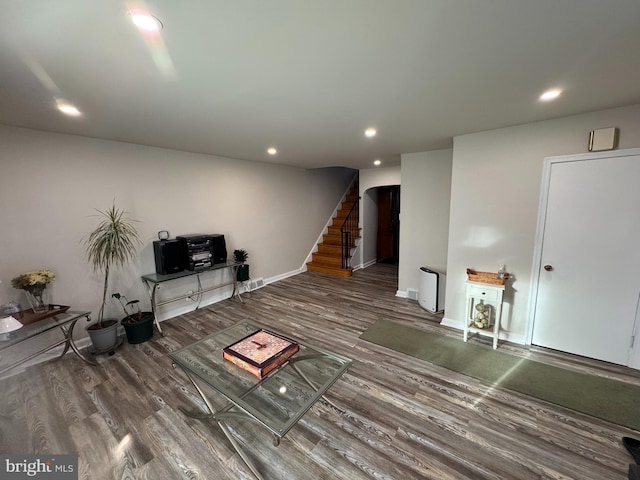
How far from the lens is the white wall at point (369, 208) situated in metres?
5.38

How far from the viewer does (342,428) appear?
6.08 feet

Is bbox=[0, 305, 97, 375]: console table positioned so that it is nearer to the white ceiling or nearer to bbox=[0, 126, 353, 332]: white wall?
bbox=[0, 126, 353, 332]: white wall

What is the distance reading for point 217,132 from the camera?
109 inches

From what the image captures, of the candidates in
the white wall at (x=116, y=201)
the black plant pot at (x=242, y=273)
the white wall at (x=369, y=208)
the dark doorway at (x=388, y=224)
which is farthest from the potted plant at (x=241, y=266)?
the dark doorway at (x=388, y=224)

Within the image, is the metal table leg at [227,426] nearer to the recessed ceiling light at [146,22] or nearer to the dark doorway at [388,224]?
the recessed ceiling light at [146,22]

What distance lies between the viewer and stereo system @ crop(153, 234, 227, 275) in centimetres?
336

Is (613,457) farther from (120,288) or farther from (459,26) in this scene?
(120,288)

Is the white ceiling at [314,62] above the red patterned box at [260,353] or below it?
above

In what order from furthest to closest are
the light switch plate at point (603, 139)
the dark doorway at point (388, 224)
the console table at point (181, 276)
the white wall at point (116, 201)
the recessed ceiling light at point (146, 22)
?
the dark doorway at point (388, 224) → the console table at point (181, 276) → the white wall at point (116, 201) → the light switch plate at point (603, 139) → the recessed ceiling light at point (146, 22)

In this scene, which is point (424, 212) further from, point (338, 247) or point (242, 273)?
point (242, 273)

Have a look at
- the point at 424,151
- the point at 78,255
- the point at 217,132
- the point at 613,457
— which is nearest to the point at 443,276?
the point at 424,151

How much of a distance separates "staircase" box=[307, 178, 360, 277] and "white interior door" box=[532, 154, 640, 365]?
3626mm

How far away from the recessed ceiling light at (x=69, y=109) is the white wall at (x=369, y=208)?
4.75m

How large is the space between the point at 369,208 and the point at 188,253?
4.29 m
